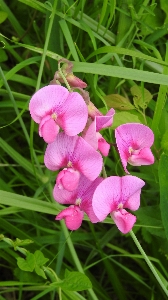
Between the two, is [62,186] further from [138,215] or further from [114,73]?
[138,215]

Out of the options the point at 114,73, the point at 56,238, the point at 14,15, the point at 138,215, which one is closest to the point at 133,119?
the point at 114,73

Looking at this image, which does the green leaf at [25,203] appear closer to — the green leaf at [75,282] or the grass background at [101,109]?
the grass background at [101,109]

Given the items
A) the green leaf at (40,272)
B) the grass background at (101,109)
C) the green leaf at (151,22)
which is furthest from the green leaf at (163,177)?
the green leaf at (151,22)

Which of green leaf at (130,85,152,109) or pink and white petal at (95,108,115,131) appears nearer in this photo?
pink and white petal at (95,108,115,131)

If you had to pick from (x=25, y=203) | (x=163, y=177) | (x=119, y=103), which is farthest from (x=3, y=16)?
(x=163, y=177)

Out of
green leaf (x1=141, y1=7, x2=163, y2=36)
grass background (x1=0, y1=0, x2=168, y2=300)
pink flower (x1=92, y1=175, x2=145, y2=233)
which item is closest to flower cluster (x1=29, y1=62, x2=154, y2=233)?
pink flower (x1=92, y1=175, x2=145, y2=233)

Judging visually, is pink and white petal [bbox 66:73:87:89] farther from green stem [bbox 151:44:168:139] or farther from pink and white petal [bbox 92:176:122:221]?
green stem [bbox 151:44:168:139]
